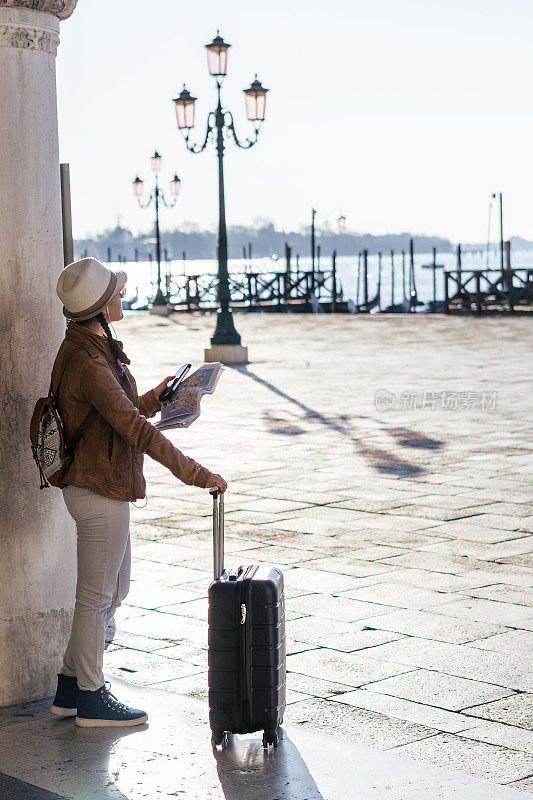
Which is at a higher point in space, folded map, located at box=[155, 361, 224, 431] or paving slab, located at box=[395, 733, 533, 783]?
folded map, located at box=[155, 361, 224, 431]

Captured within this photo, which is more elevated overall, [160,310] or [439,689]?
[160,310]

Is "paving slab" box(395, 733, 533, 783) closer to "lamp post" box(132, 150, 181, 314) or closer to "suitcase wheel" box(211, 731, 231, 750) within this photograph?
"suitcase wheel" box(211, 731, 231, 750)

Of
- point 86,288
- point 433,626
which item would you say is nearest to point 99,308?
point 86,288

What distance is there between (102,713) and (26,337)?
124cm

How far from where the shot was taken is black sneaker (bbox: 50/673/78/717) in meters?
3.72

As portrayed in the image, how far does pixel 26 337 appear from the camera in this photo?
395 cm

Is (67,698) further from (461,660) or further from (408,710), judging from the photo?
(461,660)

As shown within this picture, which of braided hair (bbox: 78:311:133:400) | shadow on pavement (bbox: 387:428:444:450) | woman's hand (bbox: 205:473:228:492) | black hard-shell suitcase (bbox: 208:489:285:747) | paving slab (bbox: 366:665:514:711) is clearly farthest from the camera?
shadow on pavement (bbox: 387:428:444:450)

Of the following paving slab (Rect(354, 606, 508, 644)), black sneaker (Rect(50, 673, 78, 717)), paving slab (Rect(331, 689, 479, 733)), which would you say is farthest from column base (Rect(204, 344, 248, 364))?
black sneaker (Rect(50, 673, 78, 717))

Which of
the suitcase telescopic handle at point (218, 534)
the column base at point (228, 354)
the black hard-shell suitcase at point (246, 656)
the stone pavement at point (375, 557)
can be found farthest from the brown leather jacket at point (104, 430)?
the column base at point (228, 354)

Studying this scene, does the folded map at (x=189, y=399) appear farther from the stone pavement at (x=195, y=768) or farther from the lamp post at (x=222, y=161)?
the lamp post at (x=222, y=161)

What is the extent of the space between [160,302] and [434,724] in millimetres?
28956

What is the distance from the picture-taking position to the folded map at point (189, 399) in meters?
3.66

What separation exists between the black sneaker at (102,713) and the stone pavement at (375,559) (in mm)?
190
